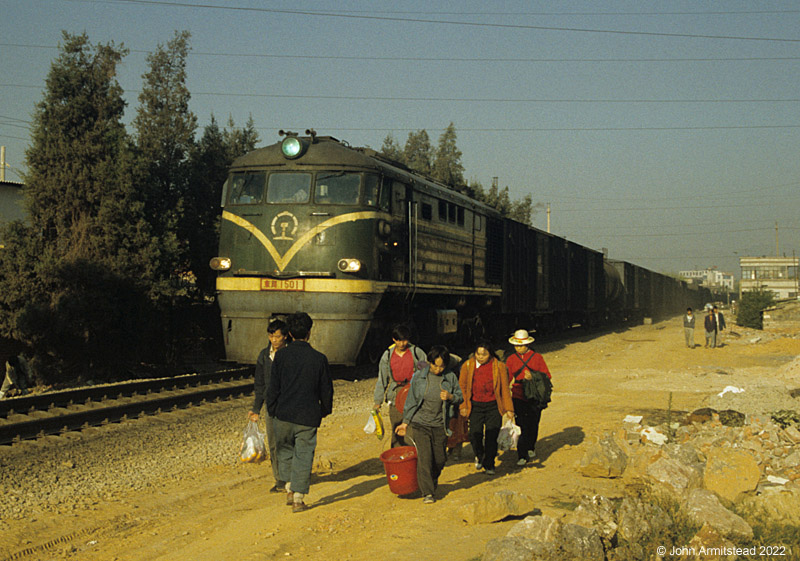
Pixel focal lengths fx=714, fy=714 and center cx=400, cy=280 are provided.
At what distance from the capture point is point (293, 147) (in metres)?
13.5

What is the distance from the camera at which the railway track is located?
944 cm

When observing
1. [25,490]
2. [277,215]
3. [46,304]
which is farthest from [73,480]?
[46,304]

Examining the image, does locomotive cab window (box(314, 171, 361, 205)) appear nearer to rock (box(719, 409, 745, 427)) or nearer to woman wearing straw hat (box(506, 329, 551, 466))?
woman wearing straw hat (box(506, 329, 551, 466))

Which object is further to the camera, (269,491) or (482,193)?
(482,193)

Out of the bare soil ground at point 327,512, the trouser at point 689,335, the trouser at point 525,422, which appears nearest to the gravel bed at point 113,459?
the bare soil ground at point 327,512

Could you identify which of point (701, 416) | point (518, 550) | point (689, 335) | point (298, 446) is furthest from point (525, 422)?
point (689, 335)

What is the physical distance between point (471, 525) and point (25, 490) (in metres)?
4.47

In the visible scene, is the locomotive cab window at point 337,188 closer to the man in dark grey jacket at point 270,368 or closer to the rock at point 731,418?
the man in dark grey jacket at point 270,368

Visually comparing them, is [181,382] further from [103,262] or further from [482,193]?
[482,193]

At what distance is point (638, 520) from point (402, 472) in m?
2.31

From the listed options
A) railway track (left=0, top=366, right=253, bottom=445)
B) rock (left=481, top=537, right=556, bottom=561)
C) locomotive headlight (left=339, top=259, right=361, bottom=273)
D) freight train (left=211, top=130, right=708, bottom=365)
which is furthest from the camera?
freight train (left=211, top=130, right=708, bottom=365)

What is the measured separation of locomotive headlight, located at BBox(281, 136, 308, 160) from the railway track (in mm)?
4366

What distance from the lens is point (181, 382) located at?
1338 cm

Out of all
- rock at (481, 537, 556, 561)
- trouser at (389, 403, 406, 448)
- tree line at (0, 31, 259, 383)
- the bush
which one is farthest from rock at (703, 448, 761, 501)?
the bush
